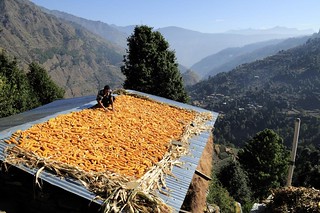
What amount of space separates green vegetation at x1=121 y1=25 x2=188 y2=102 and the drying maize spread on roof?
61.3 ft

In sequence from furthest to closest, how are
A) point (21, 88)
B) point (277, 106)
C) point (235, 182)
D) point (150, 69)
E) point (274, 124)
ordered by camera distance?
point (277, 106)
point (274, 124)
point (21, 88)
point (150, 69)
point (235, 182)

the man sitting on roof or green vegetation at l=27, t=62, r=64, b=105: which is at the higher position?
the man sitting on roof

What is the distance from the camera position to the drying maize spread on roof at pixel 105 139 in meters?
6.35

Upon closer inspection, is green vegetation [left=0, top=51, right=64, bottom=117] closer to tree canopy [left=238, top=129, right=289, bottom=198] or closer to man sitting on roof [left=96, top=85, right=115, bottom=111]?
man sitting on roof [left=96, top=85, right=115, bottom=111]

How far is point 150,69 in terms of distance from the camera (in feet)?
98.6

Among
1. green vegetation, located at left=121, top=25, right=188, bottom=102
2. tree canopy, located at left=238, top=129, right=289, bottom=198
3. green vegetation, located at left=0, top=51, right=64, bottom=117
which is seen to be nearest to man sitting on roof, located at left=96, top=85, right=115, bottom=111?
green vegetation, located at left=0, top=51, right=64, bottom=117

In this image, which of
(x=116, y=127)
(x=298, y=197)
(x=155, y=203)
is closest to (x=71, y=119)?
(x=116, y=127)

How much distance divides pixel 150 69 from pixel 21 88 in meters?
13.0

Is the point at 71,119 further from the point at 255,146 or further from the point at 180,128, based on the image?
the point at 255,146

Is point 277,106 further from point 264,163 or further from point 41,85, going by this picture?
point 41,85

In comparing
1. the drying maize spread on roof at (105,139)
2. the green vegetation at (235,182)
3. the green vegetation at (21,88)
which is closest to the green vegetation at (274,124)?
the green vegetation at (235,182)

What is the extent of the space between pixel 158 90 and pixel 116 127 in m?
21.6

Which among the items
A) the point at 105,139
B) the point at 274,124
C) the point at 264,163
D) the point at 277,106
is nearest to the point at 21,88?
the point at 105,139

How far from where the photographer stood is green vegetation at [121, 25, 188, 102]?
2991 cm
